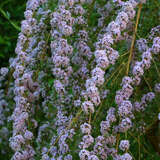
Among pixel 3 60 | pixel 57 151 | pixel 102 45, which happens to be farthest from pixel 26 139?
pixel 3 60

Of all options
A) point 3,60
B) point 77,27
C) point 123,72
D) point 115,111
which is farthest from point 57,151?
point 3,60

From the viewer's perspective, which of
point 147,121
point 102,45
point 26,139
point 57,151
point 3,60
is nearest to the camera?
point 102,45

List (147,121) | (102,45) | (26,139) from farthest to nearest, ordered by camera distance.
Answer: (147,121)
(26,139)
(102,45)

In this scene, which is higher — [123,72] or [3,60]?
[3,60]

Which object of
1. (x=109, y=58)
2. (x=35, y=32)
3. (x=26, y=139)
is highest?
(x=35, y=32)

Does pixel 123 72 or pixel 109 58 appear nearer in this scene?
pixel 109 58

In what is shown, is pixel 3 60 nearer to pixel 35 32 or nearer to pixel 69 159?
pixel 35 32
